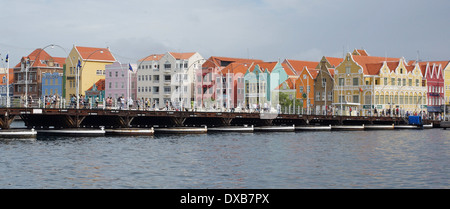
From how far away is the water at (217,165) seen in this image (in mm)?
43441

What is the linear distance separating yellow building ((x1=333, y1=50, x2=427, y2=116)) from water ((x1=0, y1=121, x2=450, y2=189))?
83979mm

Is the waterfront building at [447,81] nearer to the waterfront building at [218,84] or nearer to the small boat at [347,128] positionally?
the waterfront building at [218,84]

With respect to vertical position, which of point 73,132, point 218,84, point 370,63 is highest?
point 370,63

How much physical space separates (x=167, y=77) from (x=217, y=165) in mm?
133295

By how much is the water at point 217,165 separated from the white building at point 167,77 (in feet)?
338

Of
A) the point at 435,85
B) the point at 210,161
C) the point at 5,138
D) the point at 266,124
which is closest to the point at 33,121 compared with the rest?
the point at 5,138

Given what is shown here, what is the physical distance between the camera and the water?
43441 mm

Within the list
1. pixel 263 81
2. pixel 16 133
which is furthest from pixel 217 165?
pixel 263 81

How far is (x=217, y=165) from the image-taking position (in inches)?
2148

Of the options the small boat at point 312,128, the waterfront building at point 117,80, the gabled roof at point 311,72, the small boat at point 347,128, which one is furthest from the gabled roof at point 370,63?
the waterfront building at point 117,80

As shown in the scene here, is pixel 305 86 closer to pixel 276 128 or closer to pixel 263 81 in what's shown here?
pixel 263 81

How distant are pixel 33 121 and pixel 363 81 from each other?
8732cm
